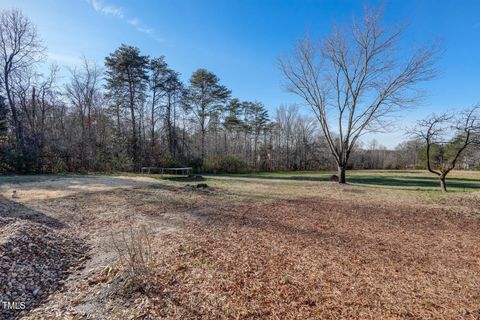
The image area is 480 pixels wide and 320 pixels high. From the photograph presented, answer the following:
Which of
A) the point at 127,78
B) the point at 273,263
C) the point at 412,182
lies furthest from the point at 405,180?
the point at 127,78

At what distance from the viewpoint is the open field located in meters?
2.18

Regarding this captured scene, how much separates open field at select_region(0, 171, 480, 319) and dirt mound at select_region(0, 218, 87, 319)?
0.50 feet

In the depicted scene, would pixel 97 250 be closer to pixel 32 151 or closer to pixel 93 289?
pixel 93 289

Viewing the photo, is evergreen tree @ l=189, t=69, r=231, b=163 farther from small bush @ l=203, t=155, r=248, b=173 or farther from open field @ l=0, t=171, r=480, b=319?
open field @ l=0, t=171, r=480, b=319

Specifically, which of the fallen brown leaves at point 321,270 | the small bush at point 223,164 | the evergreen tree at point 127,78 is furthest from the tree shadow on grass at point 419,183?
the evergreen tree at point 127,78

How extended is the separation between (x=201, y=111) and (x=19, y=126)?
14401 millimetres

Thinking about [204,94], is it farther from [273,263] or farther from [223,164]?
[273,263]

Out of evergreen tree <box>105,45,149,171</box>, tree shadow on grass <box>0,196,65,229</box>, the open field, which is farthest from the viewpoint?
evergreen tree <box>105,45,149,171</box>

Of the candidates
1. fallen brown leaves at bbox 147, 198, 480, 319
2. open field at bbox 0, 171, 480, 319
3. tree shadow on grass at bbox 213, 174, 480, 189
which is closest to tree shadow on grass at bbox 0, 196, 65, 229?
open field at bbox 0, 171, 480, 319

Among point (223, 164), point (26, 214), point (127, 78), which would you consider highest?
point (127, 78)

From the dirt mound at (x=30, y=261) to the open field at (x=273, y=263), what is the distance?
0.50ft

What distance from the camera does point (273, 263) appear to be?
10.2 feet

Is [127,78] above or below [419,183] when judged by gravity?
above

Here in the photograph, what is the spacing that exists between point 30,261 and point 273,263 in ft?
10.5
